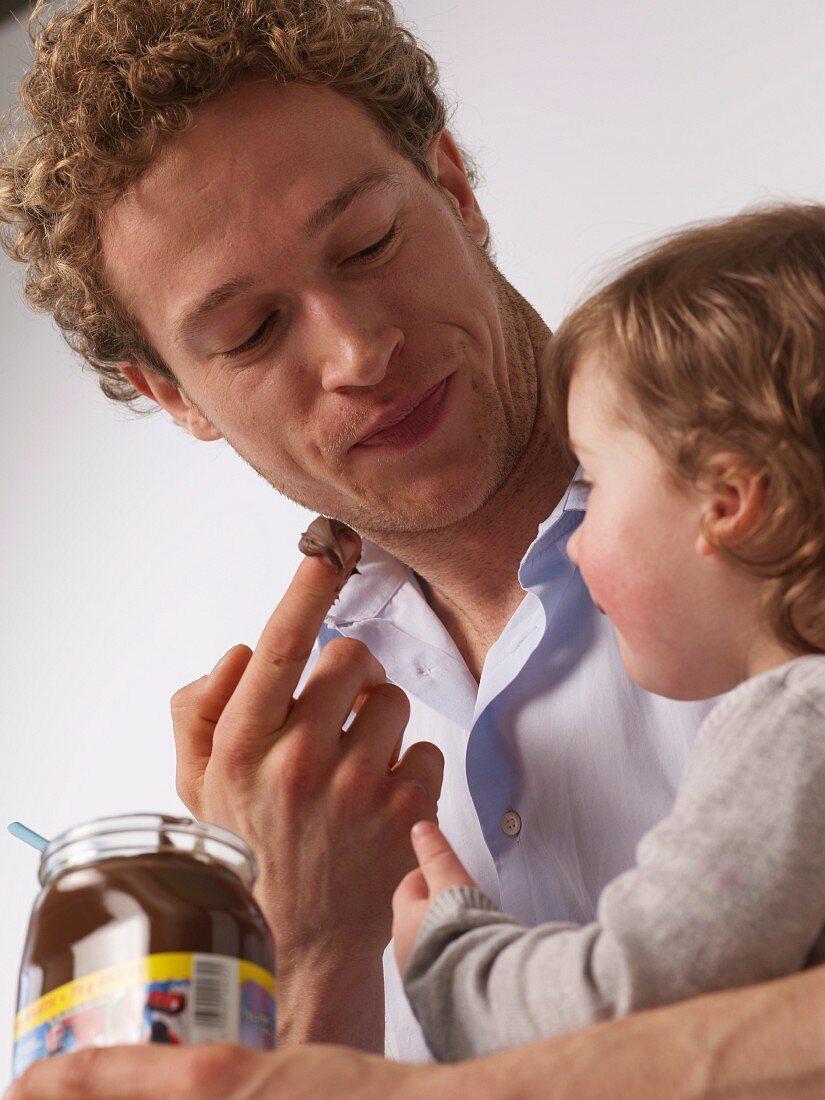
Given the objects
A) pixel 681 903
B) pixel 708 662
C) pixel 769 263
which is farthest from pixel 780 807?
pixel 769 263

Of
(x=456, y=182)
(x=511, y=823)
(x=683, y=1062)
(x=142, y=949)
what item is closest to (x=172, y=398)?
(x=456, y=182)

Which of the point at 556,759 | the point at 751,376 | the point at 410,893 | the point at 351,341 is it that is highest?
the point at 351,341

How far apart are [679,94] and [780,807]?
162 centimetres

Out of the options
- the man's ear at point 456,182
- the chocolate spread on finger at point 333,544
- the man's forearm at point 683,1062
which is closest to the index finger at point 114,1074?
the man's forearm at point 683,1062

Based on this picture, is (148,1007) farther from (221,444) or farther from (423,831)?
(221,444)

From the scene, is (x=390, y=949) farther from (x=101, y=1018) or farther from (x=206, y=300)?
(x=101, y=1018)

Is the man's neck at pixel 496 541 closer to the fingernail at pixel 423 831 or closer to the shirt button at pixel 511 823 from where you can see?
the shirt button at pixel 511 823

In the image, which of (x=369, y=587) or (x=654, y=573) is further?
(x=369, y=587)

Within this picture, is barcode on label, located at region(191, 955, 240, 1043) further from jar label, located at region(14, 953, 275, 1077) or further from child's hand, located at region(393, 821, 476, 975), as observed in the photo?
child's hand, located at region(393, 821, 476, 975)

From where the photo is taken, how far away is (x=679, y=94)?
206cm

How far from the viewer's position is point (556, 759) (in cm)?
131

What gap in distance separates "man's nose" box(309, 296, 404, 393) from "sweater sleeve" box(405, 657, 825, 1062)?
665 mm

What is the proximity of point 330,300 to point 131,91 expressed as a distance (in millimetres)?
338

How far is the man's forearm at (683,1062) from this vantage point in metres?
0.63
